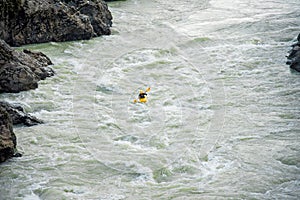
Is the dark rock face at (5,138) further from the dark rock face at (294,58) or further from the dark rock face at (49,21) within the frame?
the dark rock face at (294,58)

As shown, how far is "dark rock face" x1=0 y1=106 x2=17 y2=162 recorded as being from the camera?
7.52 m

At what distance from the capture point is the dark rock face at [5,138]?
7516 mm

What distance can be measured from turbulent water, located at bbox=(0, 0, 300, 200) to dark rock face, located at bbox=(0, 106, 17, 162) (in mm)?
164

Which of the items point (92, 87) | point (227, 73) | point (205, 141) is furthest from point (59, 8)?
point (205, 141)

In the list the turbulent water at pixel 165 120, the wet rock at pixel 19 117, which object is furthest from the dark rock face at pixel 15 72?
the wet rock at pixel 19 117

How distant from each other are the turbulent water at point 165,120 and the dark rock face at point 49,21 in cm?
41

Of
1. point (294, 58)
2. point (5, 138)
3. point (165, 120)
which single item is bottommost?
point (165, 120)

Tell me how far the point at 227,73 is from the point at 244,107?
2.13 m

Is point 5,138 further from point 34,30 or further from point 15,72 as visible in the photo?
point 34,30

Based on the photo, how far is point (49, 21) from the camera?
45.2 ft

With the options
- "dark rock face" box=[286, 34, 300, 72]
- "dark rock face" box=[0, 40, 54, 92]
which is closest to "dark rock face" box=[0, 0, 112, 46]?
"dark rock face" box=[0, 40, 54, 92]

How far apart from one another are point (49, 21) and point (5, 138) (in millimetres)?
6888

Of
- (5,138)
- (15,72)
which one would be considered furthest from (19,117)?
(15,72)

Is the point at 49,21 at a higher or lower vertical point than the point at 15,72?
higher
